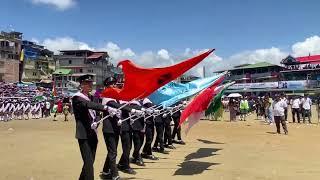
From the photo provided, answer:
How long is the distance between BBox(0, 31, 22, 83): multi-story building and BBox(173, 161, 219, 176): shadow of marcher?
7689 cm

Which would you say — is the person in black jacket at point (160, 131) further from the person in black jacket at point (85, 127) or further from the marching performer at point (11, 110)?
the marching performer at point (11, 110)

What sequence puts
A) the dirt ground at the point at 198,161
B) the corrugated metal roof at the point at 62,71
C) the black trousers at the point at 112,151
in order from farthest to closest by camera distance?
the corrugated metal roof at the point at 62,71 < the dirt ground at the point at 198,161 < the black trousers at the point at 112,151

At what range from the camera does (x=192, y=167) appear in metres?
11.8

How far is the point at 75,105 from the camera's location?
7812 mm

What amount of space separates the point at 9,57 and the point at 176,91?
77863 mm

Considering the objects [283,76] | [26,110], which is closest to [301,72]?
[283,76]

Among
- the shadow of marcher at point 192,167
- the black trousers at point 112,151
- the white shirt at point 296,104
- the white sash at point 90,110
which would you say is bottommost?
the shadow of marcher at point 192,167

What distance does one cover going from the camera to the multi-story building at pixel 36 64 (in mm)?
99750

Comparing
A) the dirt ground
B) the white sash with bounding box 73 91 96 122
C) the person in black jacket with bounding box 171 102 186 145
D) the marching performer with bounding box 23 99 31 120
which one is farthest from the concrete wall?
the white sash with bounding box 73 91 96 122

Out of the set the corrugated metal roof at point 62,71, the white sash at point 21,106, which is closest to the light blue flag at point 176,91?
the white sash at point 21,106

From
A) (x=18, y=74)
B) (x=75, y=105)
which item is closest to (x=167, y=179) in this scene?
(x=75, y=105)

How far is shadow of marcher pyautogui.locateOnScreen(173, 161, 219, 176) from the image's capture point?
10945 millimetres

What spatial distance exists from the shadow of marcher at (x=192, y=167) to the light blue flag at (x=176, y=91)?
2.58 metres

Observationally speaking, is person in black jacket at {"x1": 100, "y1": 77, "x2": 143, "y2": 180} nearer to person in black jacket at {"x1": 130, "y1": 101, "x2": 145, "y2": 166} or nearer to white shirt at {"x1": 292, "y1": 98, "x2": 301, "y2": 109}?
person in black jacket at {"x1": 130, "y1": 101, "x2": 145, "y2": 166}
